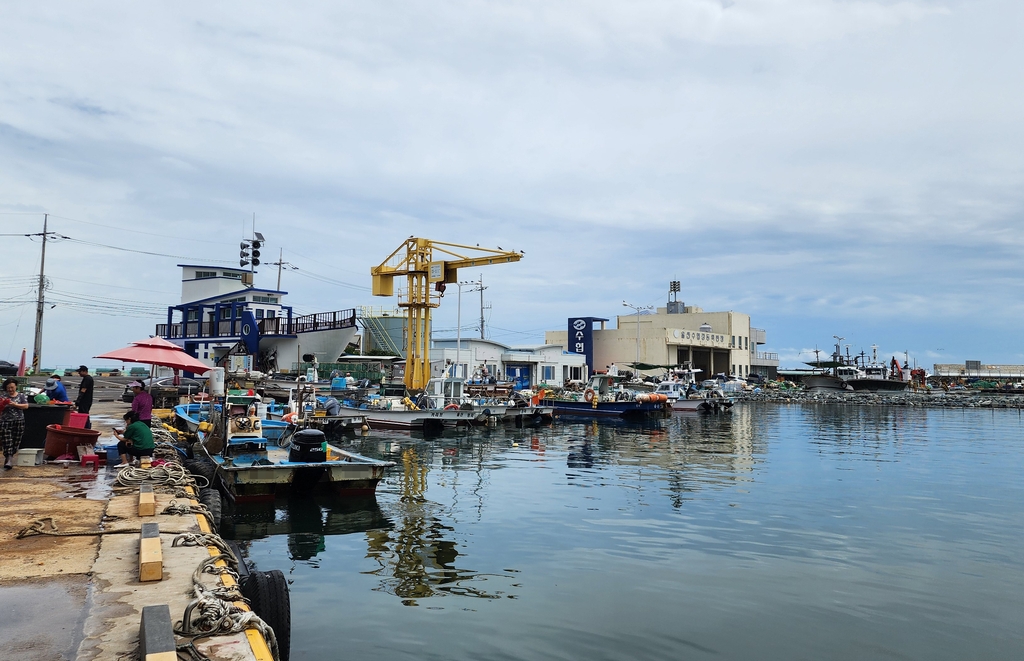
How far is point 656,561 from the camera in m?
11.3

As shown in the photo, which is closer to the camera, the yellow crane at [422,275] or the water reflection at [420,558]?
the water reflection at [420,558]

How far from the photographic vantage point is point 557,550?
39.4 feet

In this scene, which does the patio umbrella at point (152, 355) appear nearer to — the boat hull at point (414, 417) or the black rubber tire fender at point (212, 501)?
the black rubber tire fender at point (212, 501)

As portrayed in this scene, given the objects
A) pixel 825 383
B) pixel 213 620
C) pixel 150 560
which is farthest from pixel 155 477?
pixel 825 383

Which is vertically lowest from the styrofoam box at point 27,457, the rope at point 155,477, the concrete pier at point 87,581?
the concrete pier at point 87,581

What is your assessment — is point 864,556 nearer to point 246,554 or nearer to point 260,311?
point 246,554

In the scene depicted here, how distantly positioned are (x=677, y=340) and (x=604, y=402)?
103ft

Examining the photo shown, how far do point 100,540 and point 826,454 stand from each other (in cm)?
2564

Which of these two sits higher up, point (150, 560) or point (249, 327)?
point (249, 327)

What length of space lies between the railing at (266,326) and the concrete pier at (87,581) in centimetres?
4075

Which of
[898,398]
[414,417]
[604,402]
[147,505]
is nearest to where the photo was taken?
[147,505]

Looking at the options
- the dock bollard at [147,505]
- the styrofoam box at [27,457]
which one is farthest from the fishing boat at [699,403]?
the dock bollard at [147,505]

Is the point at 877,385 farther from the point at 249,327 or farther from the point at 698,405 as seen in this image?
the point at 249,327

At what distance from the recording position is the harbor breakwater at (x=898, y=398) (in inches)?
2608
